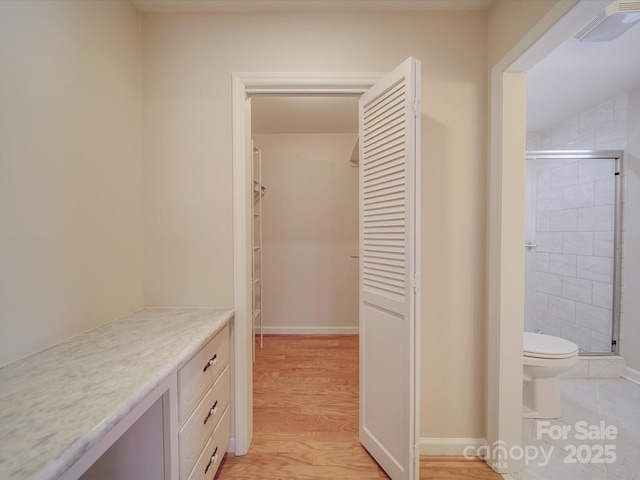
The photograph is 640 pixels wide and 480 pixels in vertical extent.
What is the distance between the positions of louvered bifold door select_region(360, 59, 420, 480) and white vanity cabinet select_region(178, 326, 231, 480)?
0.79 metres

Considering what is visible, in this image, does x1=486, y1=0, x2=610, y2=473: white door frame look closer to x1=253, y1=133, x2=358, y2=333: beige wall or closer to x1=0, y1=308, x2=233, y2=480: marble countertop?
x1=0, y1=308, x2=233, y2=480: marble countertop

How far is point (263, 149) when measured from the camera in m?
3.32

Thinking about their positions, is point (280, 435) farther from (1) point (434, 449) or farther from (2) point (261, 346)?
(2) point (261, 346)

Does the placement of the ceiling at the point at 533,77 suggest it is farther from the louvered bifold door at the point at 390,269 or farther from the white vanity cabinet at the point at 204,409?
the white vanity cabinet at the point at 204,409

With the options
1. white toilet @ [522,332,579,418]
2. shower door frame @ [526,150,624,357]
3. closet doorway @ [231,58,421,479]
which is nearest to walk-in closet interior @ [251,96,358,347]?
closet doorway @ [231,58,421,479]

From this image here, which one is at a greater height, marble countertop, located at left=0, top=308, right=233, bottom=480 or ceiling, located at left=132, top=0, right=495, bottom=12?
ceiling, located at left=132, top=0, right=495, bottom=12

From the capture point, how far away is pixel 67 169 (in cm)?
108

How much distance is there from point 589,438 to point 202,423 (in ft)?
7.53

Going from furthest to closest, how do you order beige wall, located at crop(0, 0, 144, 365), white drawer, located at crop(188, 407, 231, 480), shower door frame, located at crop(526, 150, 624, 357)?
shower door frame, located at crop(526, 150, 624, 357) → white drawer, located at crop(188, 407, 231, 480) → beige wall, located at crop(0, 0, 144, 365)

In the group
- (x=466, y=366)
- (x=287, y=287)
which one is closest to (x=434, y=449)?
(x=466, y=366)

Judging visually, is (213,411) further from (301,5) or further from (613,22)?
(613,22)

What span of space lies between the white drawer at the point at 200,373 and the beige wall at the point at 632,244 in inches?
130

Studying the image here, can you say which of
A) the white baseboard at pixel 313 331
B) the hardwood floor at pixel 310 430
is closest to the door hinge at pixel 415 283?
the hardwood floor at pixel 310 430

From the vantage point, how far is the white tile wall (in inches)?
93.4
